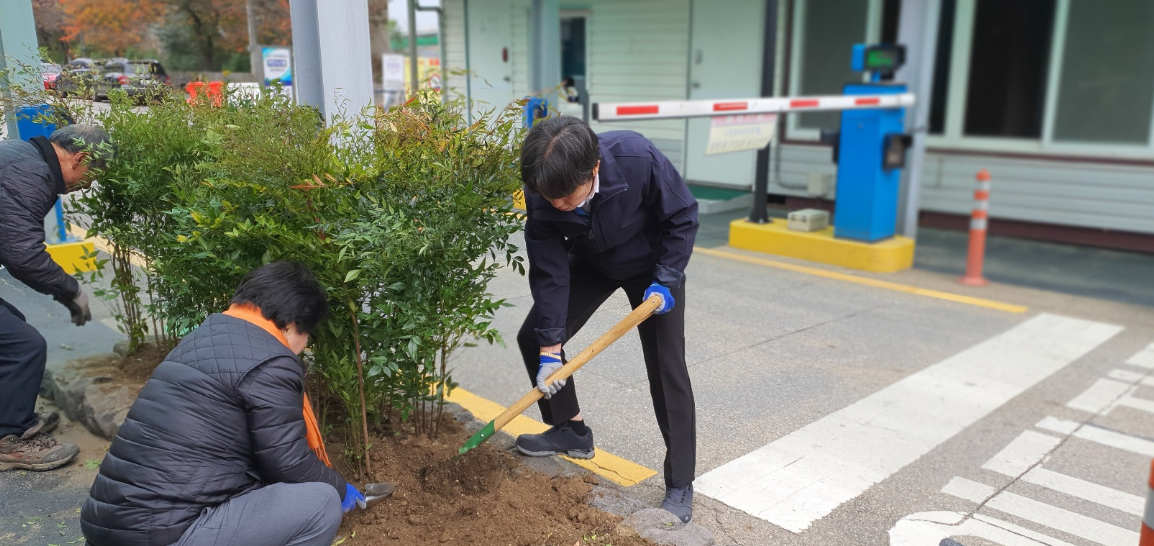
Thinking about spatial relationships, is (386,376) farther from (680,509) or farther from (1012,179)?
(1012,179)

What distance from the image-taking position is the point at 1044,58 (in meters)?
9.21

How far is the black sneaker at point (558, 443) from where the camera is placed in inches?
138

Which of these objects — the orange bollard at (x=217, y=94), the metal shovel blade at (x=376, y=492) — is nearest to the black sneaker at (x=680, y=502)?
the metal shovel blade at (x=376, y=492)

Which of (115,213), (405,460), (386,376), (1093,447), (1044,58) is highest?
(1044,58)

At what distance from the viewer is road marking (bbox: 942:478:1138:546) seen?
324 cm

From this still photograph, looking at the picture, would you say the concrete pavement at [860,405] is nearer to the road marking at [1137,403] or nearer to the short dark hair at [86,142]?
the road marking at [1137,403]

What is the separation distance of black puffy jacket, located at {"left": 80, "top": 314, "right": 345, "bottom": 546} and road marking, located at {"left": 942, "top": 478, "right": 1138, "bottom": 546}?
9.18 feet

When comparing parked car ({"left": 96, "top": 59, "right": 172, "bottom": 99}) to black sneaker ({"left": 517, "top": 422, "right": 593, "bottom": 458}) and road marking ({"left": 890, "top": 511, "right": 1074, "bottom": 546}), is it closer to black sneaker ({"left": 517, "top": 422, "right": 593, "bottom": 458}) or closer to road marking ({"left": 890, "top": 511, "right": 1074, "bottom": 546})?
black sneaker ({"left": 517, "top": 422, "right": 593, "bottom": 458})

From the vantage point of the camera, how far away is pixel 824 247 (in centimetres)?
759

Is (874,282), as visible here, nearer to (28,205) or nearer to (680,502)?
(680,502)

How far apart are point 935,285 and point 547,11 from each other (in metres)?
4.58

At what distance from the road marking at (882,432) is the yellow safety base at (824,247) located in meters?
Result: 1.63

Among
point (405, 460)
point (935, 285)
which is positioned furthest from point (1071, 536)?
point (935, 285)

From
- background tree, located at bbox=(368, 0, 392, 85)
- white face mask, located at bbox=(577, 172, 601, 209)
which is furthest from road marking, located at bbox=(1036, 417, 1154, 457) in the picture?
background tree, located at bbox=(368, 0, 392, 85)
